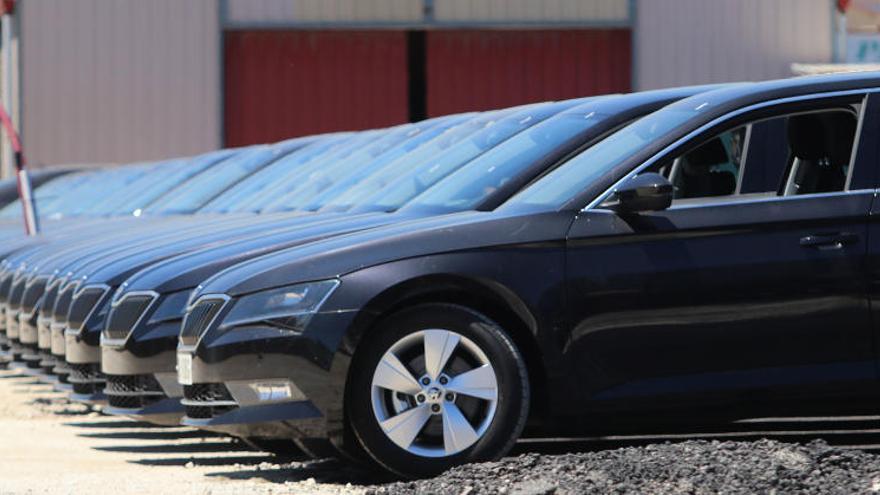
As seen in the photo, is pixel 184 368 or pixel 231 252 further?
pixel 231 252

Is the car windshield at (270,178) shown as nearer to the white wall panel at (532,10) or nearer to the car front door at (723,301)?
the car front door at (723,301)

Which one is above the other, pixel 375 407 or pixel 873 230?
pixel 873 230

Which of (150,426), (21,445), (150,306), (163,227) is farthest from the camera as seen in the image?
(163,227)

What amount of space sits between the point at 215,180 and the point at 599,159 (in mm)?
9056

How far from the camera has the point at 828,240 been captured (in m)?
8.30

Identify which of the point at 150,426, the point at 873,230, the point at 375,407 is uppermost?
the point at 873,230

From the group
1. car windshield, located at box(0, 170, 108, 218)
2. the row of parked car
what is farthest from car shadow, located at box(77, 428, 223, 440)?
car windshield, located at box(0, 170, 108, 218)

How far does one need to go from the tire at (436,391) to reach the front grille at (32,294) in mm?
4920

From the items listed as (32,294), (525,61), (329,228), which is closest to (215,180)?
(32,294)

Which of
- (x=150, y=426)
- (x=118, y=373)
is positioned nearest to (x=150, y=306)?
(x=118, y=373)

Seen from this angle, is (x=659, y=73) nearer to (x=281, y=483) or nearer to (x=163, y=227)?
(x=163, y=227)

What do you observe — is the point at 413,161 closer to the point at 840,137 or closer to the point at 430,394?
the point at 840,137

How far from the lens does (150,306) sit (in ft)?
→ 31.1

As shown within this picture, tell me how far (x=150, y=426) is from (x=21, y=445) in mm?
1183
